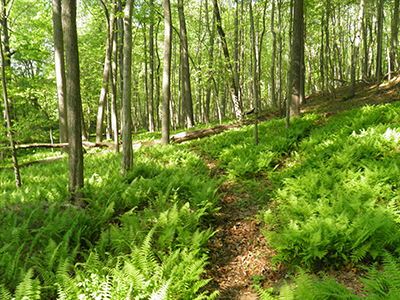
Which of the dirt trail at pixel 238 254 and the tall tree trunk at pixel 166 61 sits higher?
the tall tree trunk at pixel 166 61

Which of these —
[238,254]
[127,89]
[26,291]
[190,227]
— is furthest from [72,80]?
[238,254]

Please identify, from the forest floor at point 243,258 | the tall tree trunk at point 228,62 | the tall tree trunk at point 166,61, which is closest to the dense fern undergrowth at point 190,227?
the forest floor at point 243,258

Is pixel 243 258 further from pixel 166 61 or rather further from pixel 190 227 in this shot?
pixel 166 61

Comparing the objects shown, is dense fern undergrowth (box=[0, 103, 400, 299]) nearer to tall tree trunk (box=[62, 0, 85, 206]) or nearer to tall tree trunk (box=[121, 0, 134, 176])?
tall tree trunk (box=[121, 0, 134, 176])

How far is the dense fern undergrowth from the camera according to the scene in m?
2.74

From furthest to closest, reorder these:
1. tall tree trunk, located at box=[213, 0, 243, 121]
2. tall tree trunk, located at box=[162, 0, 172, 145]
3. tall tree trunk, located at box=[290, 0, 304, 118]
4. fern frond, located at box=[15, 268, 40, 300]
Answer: tall tree trunk, located at box=[213, 0, 243, 121] < tall tree trunk, located at box=[290, 0, 304, 118] < tall tree trunk, located at box=[162, 0, 172, 145] < fern frond, located at box=[15, 268, 40, 300]

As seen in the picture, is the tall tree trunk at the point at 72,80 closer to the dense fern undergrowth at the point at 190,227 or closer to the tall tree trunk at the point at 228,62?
the dense fern undergrowth at the point at 190,227

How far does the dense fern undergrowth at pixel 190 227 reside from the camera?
2740 mm

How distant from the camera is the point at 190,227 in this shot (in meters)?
4.17

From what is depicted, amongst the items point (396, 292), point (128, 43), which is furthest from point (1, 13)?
point (396, 292)

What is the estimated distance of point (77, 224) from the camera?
4062 millimetres

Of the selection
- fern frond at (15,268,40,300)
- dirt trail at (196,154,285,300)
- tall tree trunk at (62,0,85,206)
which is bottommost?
dirt trail at (196,154,285,300)

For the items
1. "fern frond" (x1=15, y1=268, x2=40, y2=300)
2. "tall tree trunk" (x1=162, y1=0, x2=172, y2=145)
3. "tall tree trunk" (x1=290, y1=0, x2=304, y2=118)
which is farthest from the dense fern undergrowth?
"tall tree trunk" (x1=290, y1=0, x2=304, y2=118)

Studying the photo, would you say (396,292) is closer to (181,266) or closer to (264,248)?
(264,248)
